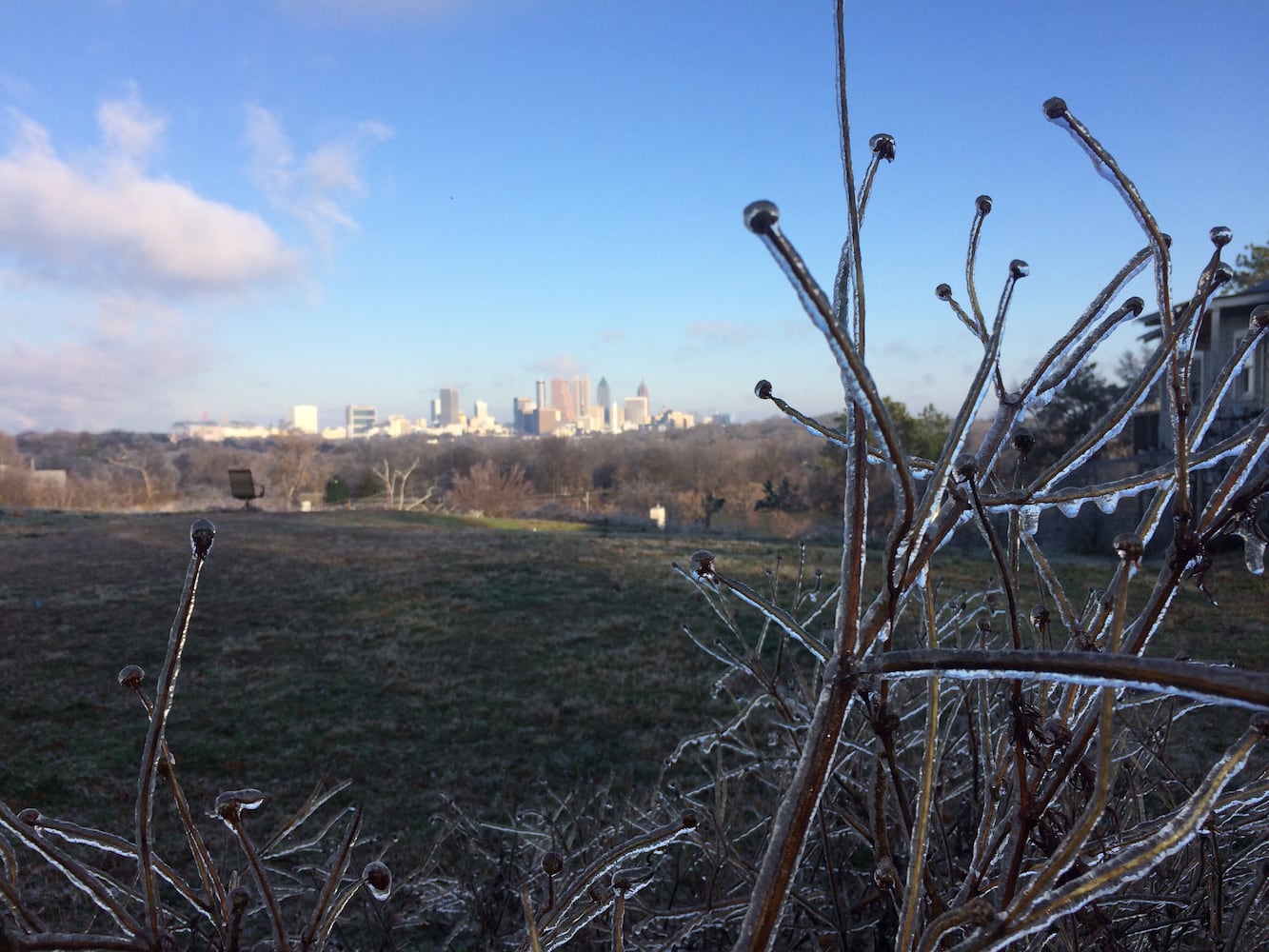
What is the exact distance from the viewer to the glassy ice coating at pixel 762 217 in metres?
0.37

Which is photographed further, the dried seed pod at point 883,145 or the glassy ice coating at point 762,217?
the dried seed pod at point 883,145

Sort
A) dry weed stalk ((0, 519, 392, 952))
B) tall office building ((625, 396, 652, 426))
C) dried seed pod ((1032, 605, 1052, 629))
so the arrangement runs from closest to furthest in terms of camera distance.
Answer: dry weed stalk ((0, 519, 392, 952)), dried seed pod ((1032, 605, 1052, 629)), tall office building ((625, 396, 652, 426))

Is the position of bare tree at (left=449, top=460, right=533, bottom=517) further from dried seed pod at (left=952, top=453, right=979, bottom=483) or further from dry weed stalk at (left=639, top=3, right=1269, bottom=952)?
dried seed pod at (left=952, top=453, right=979, bottom=483)

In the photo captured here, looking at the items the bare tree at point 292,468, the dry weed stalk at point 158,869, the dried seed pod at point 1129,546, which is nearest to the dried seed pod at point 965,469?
the dried seed pod at point 1129,546

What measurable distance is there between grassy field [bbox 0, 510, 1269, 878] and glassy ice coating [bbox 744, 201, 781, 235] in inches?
111

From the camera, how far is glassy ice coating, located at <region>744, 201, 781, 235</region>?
0.37 metres

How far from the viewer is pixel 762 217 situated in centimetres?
37

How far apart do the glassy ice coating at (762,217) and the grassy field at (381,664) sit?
2811mm

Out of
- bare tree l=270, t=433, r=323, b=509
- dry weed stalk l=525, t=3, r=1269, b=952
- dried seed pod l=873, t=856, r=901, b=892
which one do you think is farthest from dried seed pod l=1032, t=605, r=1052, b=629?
bare tree l=270, t=433, r=323, b=509

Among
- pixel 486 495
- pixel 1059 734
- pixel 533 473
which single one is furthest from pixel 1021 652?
pixel 533 473

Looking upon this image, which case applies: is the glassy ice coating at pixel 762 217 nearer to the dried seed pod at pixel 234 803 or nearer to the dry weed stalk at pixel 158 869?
the dry weed stalk at pixel 158 869

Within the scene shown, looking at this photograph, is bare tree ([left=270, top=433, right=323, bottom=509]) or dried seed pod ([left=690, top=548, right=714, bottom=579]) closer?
dried seed pod ([left=690, top=548, right=714, bottom=579])

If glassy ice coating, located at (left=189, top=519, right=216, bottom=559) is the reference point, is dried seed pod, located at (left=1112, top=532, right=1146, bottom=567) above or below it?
below

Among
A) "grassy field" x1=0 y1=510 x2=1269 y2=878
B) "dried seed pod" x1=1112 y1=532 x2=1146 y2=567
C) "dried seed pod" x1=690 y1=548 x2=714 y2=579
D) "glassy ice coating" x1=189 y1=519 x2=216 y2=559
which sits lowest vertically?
"grassy field" x1=0 y1=510 x2=1269 y2=878
